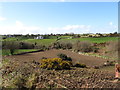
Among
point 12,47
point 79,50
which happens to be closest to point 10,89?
point 12,47

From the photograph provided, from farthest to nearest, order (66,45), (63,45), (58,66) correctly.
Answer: (63,45)
(66,45)
(58,66)

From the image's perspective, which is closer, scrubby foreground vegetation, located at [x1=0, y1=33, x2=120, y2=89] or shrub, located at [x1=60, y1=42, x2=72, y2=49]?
scrubby foreground vegetation, located at [x1=0, y1=33, x2=120, y2=89]

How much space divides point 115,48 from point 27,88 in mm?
19189

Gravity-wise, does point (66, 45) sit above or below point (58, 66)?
above

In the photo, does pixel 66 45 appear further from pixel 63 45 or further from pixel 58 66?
pixel 58 66

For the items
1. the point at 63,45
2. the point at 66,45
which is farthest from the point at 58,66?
the point at 63,45

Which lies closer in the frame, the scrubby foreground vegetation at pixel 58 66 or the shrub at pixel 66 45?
the scrubby foreground vegetation at pixel 58 66

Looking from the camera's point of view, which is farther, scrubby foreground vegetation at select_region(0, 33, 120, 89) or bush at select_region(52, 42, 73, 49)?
bush at select_region(52, 42, 73, 49)

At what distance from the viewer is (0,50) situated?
21.6 metres

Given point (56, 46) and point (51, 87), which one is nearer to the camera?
point (51, 87)

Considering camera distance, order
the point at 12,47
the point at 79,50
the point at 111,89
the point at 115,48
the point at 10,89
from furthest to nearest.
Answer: the point at 79,50 → the point at 115,48 → the point at 12,47 → the point at 111,89 → the point at 10,89

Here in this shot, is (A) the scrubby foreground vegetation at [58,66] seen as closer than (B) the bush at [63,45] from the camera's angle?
Yes

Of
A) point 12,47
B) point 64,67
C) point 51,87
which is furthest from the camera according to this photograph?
point 12,47

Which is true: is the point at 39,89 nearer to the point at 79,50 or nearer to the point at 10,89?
the point at 10,89
